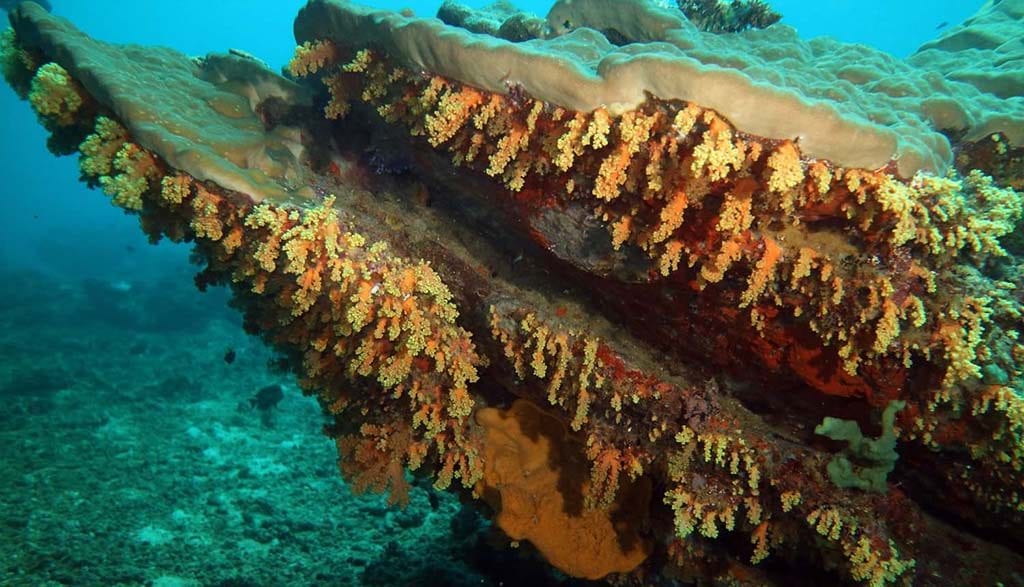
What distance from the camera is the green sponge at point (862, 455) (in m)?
2.77

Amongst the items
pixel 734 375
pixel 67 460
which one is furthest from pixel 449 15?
pixel 67 460

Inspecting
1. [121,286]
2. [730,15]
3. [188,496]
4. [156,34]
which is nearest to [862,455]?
[730,15]

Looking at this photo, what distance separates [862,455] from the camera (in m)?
2.88

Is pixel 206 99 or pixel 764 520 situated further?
pixel 206 99

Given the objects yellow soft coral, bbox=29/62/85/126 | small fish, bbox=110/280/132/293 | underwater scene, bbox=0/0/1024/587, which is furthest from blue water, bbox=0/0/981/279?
underwater scene, bbox=0/0/1024/587

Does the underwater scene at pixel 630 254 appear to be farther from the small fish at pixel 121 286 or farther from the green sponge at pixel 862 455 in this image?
the small fish at pixel 121 286

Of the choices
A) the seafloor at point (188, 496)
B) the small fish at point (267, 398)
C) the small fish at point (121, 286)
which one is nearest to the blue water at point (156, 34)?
the small fish at point (121, 286)

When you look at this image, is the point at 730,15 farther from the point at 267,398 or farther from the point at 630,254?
the point at 267,398

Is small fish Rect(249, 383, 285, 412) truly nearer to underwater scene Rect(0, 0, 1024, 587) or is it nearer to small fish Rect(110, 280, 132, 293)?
underwater scene Rect(0, 0, 1024, 587)

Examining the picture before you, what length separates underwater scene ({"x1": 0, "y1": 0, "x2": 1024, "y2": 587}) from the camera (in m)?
2.47

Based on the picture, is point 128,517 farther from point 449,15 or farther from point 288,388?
point 449,15

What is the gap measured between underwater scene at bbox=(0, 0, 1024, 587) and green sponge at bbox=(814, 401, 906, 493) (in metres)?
0.02

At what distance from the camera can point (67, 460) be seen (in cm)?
887

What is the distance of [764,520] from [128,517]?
854 cm
